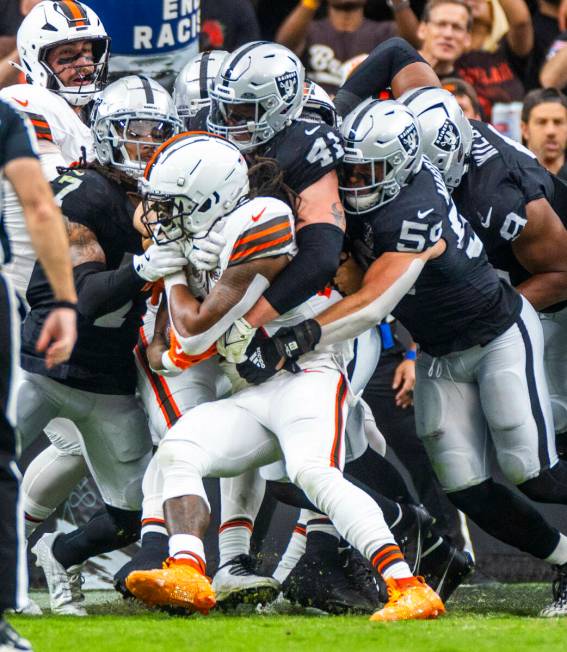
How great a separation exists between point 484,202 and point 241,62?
41.1 inches

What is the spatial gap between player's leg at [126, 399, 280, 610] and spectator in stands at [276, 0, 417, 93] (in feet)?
12.1

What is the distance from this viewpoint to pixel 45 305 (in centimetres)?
509

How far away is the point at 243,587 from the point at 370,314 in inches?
41.3

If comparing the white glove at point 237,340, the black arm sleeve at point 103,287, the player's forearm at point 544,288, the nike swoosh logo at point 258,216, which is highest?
the nike swoosh logo at point 258,216

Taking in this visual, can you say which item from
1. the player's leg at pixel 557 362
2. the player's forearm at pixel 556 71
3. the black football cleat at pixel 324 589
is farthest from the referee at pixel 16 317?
the player's forearm at pixel 556 71

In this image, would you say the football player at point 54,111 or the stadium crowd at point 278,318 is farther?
the football player at point 54,111

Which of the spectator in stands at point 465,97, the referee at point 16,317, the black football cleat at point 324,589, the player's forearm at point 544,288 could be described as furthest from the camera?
the spectator in stands at point 465,97

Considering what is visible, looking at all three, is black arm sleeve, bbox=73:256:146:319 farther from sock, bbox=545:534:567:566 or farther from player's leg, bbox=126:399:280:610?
sock, bbox=545:534:567:566

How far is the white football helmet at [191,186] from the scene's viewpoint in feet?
15.1

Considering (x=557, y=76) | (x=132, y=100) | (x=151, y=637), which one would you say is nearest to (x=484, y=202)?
(x=132, y=100)

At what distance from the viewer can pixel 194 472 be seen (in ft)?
14.9

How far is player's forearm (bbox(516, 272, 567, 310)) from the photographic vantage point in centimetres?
552

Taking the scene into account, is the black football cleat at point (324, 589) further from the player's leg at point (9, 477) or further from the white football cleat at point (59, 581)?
the player's leg at point (9, 477)

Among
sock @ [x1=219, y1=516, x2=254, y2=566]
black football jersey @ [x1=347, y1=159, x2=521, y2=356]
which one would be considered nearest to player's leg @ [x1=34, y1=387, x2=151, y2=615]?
sock @ [x1=219, y1=516, x2=254, y2=566]
